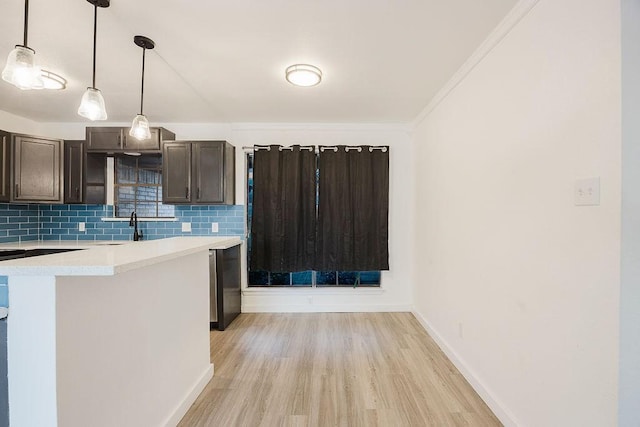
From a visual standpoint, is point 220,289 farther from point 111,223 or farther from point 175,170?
point 111,223

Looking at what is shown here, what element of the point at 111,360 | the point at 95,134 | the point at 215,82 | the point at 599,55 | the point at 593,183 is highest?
the point at 215,82

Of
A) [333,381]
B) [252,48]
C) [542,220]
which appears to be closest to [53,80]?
[252,48]

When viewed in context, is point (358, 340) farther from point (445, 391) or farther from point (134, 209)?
point (134, 209)

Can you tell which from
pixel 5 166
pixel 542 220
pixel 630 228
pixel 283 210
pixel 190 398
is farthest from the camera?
pixel 283 210

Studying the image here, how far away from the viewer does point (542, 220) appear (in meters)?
1.47

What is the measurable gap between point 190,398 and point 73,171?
3268mm

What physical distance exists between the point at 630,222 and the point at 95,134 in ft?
15.5

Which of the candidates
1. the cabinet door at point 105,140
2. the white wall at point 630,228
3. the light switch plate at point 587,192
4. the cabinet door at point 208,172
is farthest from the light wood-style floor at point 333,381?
the cabinet door at point 105,140

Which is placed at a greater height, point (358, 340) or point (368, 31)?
point (368, 31)

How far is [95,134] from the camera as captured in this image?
11.5ft

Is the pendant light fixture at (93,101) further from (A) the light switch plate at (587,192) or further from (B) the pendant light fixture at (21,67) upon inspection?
(A) the light switch plate at (587,192)

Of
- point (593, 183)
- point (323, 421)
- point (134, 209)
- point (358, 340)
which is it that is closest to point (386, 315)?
point (358, 340)

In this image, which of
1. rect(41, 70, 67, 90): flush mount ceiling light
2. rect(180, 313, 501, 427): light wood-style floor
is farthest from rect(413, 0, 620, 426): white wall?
rect(41, 70, 67, 90): flush mount ceiling light

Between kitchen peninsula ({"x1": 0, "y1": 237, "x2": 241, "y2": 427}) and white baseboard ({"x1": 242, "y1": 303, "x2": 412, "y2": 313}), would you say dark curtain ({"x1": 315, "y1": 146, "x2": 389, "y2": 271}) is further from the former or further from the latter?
kitchen peninsula ({"x1": 0, "y1": 237, "x2": 241, "y2": 427})
